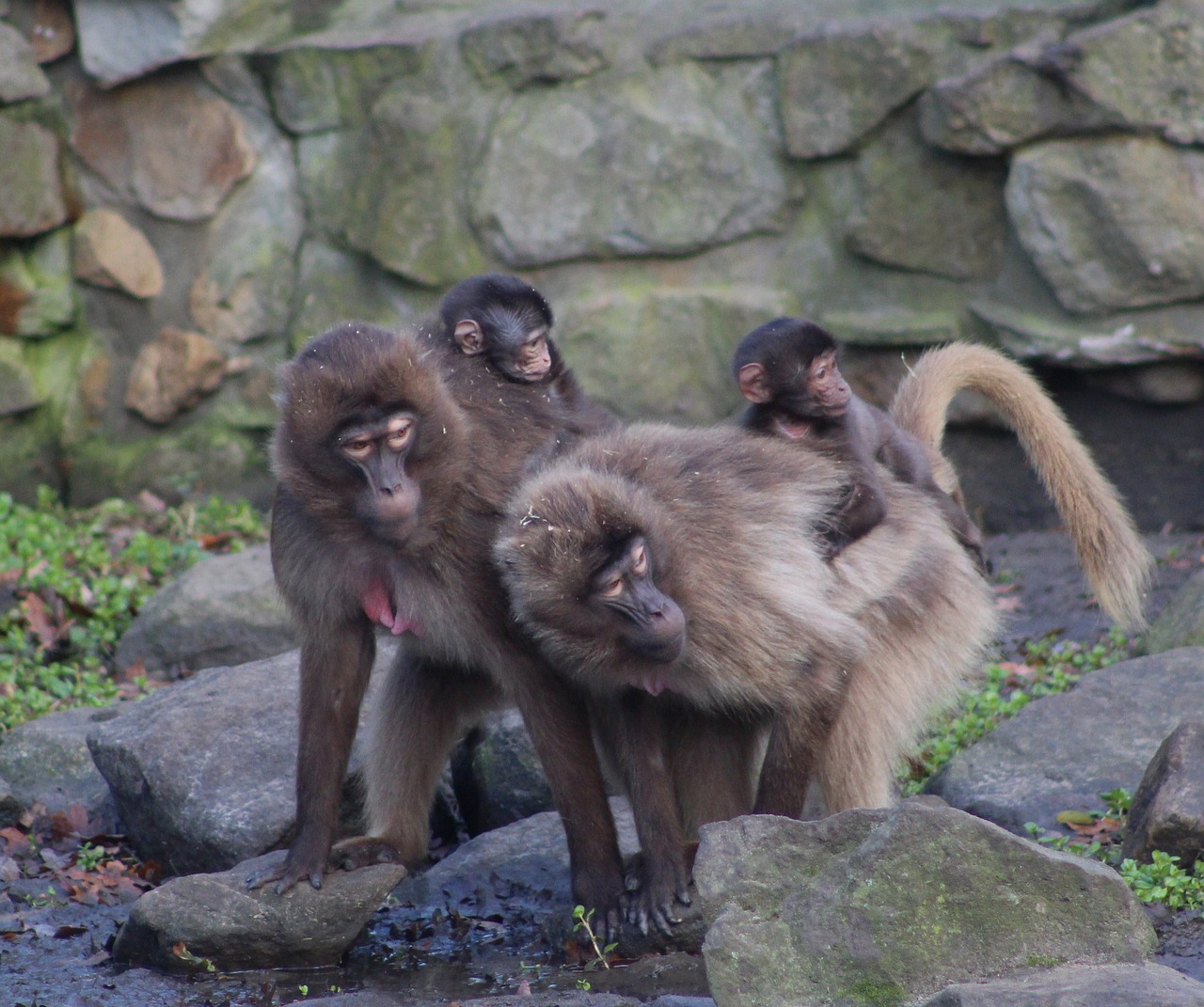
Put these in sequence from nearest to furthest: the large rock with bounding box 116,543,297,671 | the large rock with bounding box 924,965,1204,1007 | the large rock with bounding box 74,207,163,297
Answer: the large rock with bounding box 924,965,1204,1007, the large rock with bounding box 116,543,297,671, the large rock with bounding box 74,207,163,297

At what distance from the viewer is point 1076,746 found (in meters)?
4.32

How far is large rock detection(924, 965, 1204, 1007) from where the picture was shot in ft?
8.40

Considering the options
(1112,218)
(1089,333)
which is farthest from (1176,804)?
(1112,218)

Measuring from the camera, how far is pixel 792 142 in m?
6.58

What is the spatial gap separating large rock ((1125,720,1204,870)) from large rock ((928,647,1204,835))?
0.34 meters

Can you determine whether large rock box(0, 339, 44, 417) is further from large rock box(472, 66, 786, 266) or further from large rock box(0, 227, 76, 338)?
large rock box(472, 66, 786, 266)

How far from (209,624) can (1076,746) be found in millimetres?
3049


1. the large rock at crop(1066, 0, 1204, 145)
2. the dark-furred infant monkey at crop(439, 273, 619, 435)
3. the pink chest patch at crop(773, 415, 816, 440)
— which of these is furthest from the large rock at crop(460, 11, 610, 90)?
the pink chest patch at crop(773, 415, 816, 440)

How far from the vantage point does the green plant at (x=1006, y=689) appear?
4.79 metres

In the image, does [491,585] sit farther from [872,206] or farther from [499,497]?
[872,206]

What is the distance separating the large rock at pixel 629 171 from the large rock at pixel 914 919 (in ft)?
13.2

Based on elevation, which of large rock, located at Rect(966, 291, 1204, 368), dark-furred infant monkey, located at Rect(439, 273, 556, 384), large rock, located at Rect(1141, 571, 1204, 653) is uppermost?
dark-furred infant monkey, located at Rect(439, 273, 556, 384)

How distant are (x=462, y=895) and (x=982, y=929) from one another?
159 cm

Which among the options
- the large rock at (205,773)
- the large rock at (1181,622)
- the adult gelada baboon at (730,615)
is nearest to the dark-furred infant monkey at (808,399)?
the adult gelada baboon at (730,615)
